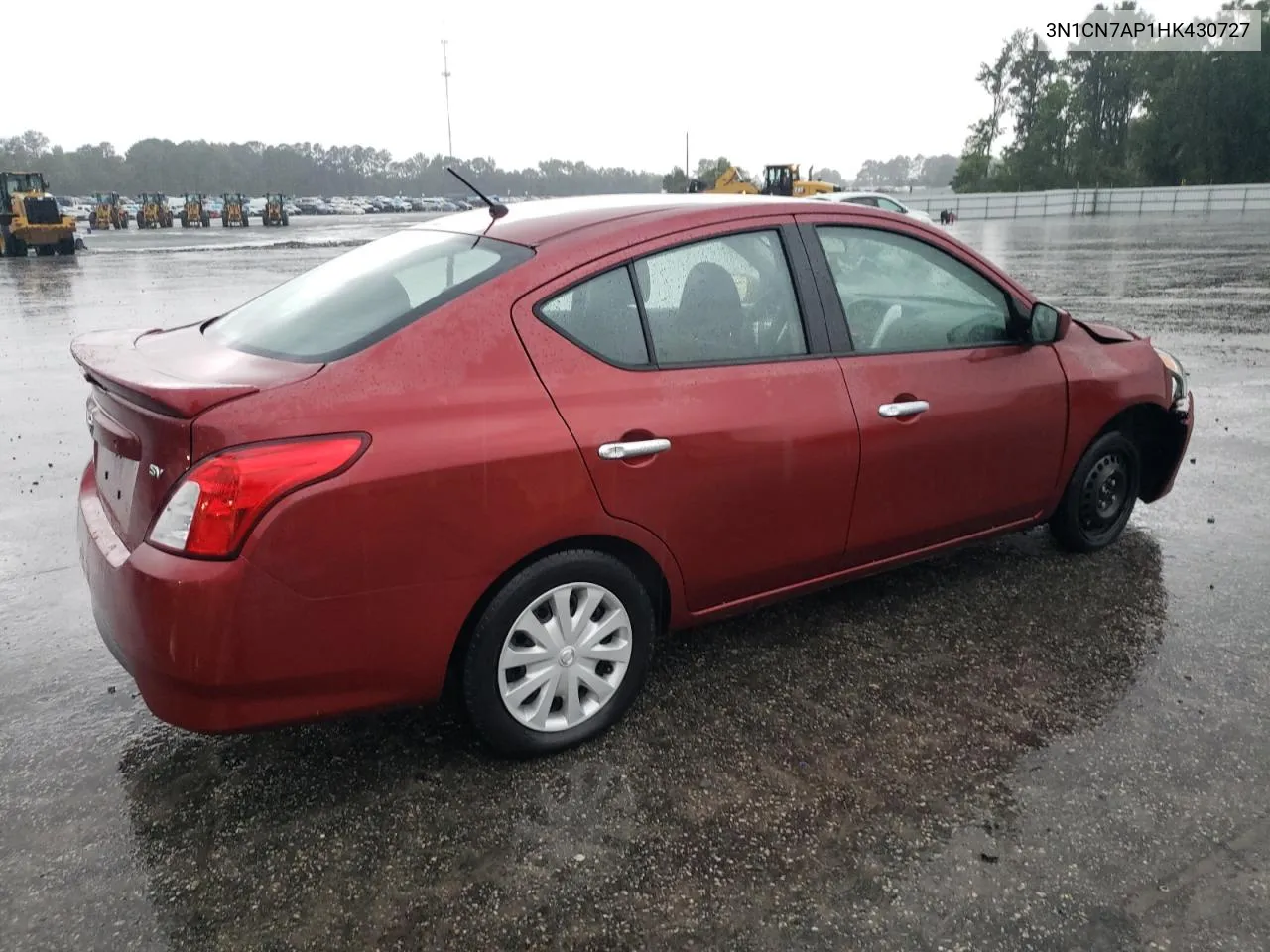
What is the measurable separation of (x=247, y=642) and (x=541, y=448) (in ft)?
2.96

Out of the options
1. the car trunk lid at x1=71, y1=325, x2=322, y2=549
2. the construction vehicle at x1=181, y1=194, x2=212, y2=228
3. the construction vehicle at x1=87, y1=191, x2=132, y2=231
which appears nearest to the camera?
the car trunk lid at x1=71, y1=325, x2=322, y2=549

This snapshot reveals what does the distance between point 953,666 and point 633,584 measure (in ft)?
4.33

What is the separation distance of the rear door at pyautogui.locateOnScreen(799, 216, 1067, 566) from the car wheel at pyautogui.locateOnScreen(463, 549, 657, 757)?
3.24 feet

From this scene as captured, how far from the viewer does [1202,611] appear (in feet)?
12.9

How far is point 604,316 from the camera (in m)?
2.98

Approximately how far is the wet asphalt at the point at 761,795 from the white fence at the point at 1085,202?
5171cm

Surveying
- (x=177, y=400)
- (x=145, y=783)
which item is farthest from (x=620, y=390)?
(x=145, y=783)

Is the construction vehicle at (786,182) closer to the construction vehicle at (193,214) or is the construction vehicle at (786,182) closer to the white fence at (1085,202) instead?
the white fence at (1085,202)

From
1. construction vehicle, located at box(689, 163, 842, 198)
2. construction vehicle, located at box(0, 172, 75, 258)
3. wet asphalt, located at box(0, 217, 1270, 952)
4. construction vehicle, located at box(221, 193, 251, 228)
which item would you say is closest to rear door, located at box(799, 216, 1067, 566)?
wet asphalt, located at box(0, 217, 1270, 952)

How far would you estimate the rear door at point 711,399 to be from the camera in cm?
288

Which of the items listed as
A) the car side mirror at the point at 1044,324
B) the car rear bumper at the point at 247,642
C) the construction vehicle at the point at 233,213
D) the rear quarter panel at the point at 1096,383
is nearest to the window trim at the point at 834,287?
the car side mirror at the point at 1044,324

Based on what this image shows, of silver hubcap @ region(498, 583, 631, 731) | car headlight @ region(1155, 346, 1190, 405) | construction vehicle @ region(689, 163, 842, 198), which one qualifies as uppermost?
construction vehicle @ region(689, 163, 842, 198)

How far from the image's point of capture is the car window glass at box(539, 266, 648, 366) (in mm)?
2906

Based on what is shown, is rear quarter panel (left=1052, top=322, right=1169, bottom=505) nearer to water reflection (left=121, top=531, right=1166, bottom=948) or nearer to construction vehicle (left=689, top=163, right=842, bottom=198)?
water reflection (left=121, top=531, right=1166, bottom=948)
